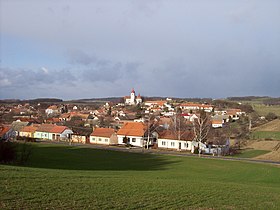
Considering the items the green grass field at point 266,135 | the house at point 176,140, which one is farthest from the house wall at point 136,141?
the green grass field at point 266,135

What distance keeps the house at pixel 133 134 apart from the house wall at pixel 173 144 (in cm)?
465

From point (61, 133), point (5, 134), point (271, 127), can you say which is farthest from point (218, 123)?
point (5, 134)

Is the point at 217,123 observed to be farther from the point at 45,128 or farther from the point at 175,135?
the point at 45,128

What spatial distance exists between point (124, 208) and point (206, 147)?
198 ft

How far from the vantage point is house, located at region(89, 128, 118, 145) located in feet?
282

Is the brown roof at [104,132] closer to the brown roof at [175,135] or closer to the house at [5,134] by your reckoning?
the brown roof at [175,135]

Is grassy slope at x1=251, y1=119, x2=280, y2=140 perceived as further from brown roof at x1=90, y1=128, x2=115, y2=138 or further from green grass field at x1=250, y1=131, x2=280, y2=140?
brown roof at x1=90, y1=128, x2=115, y2=138

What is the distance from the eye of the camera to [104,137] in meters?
86.4

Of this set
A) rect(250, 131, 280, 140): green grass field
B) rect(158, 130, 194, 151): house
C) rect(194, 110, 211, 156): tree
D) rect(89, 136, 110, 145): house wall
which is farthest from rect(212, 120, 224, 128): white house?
rect(89, 136, 110, 145): house wall

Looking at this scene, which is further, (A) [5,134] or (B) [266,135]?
(B) [266,135]

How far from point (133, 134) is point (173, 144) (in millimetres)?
11500

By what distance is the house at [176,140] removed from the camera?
73.6m

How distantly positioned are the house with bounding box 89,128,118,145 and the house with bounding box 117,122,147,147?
52.0 inches

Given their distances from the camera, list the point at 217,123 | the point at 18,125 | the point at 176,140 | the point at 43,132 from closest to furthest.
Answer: the point at 176,140 < the point at 43,132 < the point at 18,125 < the point at 217,123
